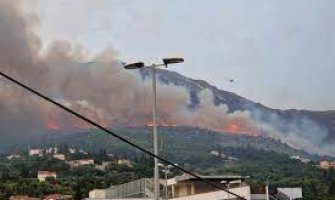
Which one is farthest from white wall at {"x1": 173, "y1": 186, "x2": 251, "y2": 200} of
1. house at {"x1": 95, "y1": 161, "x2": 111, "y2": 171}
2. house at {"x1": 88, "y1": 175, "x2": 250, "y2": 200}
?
house at {"x1": 95, "y1": 161, "x2": 111, "y2": 171}

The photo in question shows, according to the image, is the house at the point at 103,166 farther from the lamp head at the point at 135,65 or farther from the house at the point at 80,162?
the lamp head at the point at 135,65

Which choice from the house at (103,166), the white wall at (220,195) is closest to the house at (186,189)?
the white wall at (220,195)

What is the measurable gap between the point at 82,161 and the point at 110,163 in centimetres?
1218

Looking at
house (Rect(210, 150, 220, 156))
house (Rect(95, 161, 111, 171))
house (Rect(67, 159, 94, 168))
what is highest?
house (Rect(210, 150, 220, 156))

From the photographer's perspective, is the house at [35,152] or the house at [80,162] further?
the house at [35,152]

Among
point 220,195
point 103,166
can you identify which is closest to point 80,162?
point 103,166

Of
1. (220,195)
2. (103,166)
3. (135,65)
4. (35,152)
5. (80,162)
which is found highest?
(35,152)

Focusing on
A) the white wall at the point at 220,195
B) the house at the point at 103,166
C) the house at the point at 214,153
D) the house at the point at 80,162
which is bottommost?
the white wall at the point at 220,195

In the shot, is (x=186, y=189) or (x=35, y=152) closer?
(x=186, y=189)

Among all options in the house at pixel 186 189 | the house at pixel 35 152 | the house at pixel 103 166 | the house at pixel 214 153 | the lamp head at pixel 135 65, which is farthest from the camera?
the house at pixel 214 153

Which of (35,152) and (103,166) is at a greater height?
(35,152)

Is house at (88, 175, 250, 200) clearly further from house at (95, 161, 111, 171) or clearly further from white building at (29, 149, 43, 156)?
white building at (29, 149, 43, 156)

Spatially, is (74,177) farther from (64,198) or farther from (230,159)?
(230,159)

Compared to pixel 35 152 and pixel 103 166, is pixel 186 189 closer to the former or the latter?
pixel 103 166
